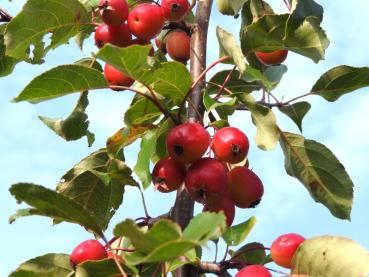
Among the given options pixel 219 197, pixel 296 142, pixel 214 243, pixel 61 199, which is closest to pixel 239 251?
pixel 214 243

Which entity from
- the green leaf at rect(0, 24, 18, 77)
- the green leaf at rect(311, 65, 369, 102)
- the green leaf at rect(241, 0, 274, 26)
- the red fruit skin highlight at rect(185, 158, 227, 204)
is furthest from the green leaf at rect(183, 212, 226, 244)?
the green leaf at rect(0, 24, 18, 77)

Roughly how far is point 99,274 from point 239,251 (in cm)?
57

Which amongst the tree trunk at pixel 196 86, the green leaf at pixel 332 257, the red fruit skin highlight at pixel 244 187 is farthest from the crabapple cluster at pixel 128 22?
the green leaf at pixel 332 257

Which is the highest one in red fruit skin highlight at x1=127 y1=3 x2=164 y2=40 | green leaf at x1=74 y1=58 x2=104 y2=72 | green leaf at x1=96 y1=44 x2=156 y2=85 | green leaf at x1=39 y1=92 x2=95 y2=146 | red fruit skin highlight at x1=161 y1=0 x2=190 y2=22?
red fruit skin highlight at x1=161 y1=0 x2=190 y2=22

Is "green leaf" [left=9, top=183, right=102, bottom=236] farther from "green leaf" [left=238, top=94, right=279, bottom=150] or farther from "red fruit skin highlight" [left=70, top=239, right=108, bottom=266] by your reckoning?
"green leaf" [left=238, top=94, right=279, bottom=150]

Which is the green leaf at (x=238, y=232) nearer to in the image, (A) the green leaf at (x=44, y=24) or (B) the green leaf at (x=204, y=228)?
(B) the green leaf at (x=204, y=228)

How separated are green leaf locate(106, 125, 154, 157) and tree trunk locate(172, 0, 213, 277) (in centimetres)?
21

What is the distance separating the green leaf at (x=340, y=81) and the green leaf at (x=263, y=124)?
0.39 m

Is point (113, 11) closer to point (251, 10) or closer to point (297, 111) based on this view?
point (251, 10)

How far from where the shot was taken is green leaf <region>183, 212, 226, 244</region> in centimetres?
164

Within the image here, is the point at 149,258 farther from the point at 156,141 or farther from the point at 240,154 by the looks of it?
the point at 156,141

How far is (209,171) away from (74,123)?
3.76 feet

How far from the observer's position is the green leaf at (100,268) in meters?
2.16

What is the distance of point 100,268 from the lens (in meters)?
2.17
